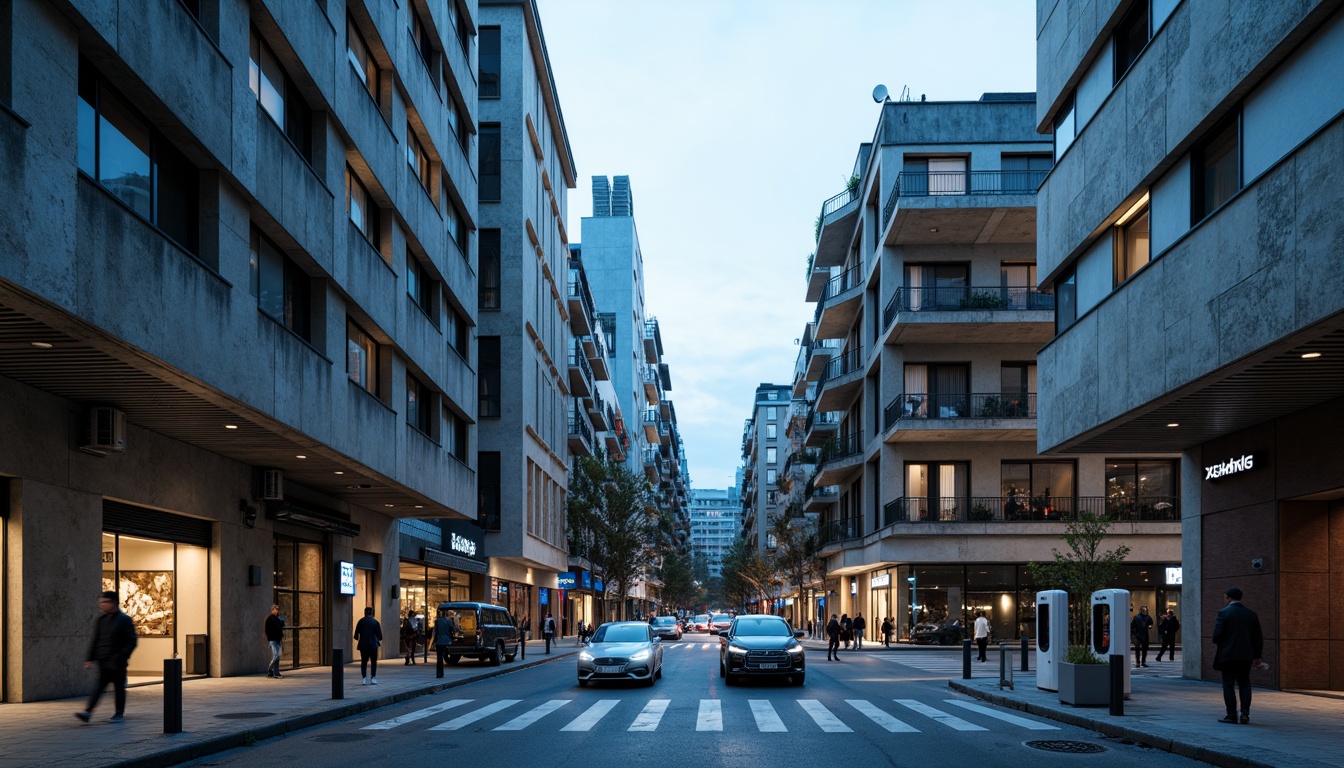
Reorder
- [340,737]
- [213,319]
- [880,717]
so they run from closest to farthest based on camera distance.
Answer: [340,737] → [880,717] → [213,319]

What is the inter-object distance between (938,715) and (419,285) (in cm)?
2118

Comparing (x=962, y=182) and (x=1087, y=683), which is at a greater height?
(x=962, y=182)

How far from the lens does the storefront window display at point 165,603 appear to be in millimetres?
21969

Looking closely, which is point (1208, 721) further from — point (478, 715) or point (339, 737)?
point (339, 737)

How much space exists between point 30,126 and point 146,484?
9.13 m

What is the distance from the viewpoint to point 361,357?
27281 mm

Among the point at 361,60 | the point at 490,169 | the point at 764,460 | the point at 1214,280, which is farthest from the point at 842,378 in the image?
the point at 764,460

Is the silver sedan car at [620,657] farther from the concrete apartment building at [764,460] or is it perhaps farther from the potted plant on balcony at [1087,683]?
the concrete apartment building at [764,460]

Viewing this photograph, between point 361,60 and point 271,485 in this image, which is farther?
point 361,60

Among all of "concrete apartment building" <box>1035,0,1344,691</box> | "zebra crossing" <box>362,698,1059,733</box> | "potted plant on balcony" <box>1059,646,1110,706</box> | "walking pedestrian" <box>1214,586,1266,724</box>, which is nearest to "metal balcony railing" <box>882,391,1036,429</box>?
"concrete apartment building" <box>1035,0,1344,691</box>

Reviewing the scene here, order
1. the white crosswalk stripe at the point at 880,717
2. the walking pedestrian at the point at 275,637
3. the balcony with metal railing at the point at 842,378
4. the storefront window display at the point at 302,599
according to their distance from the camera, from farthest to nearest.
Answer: the balcony with metal railing at the point at 842,378 → the storefront window display at the point at 302,599 → the walking pedestrian at the point at 275,637 → the white crosswalk stripe at the point at 880,717

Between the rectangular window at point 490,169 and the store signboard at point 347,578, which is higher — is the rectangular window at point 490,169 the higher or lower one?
the higher one

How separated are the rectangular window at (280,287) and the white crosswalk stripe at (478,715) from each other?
7.78m

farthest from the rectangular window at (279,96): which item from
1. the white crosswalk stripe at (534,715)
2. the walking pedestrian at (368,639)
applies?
the white crosswalk stripe at (534,715)
